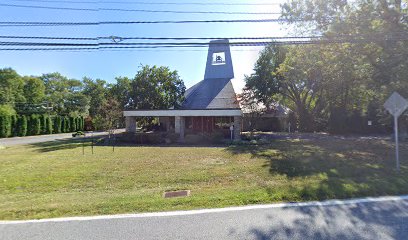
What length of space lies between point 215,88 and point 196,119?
182 inches

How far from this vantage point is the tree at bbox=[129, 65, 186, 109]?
85.6 ft

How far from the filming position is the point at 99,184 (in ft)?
24.3

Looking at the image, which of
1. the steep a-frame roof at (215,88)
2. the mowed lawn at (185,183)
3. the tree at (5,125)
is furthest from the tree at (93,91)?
the mowed lawn at (185,183)

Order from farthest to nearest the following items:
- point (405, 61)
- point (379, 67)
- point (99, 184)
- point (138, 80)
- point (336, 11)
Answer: point (138, 80) < point (336, 11) < point (379, 67) < point (405, 61) < point (99, 184)

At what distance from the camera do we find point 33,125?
3369cm

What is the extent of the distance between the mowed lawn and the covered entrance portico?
985 centimetres

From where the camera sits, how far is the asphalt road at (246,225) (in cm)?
385

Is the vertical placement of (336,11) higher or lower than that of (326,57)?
higher

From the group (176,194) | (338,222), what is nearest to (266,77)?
(176,194)

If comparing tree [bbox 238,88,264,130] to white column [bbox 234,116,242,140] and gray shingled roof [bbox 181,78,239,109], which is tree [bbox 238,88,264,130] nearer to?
gray shingled roof [bbox 181,78,239,109]

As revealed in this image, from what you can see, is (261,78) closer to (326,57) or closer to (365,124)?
(326,57)

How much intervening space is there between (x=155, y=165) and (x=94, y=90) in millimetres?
50385

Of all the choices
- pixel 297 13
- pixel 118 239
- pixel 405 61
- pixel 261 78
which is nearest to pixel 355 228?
pixel 118 239

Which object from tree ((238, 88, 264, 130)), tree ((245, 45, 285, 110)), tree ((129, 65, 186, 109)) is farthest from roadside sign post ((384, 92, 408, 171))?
tree ((129, 65, 186, 109))
